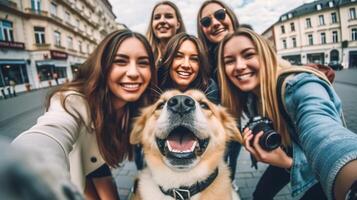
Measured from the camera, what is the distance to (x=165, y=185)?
2.20m

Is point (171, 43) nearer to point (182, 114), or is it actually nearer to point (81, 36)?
point (182, 114)

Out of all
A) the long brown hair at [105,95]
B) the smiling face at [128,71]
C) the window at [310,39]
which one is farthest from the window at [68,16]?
the window at [310,39]

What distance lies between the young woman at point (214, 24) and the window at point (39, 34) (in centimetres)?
2469

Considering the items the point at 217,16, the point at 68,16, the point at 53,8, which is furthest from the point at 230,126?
the point at 68,16

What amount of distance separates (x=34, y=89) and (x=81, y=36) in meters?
13.2

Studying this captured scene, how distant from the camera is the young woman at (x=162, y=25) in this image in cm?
378

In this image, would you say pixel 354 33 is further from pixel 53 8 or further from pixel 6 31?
pixel 6 31

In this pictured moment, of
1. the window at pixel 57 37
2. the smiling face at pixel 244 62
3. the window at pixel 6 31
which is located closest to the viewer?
the smiling face at pixel 244 62

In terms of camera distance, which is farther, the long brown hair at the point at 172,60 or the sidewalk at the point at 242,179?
the sidewalk at the point at 242,179

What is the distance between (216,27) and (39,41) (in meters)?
25.2

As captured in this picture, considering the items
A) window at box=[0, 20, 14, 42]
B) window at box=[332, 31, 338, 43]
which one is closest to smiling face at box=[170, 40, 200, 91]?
window at box=[0, 20, 14, 42]

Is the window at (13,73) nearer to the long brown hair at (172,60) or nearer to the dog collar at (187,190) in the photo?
the long brown hair at (172,60)

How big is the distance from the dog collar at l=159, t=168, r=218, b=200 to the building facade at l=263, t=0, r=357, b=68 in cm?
4246

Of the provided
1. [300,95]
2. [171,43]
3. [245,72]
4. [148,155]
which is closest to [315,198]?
[300,95]
